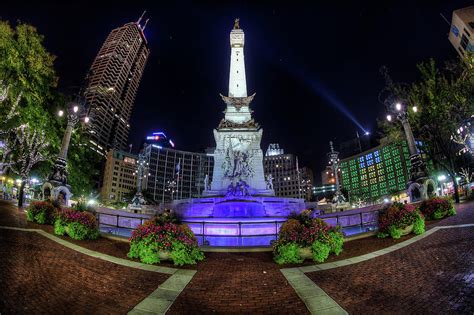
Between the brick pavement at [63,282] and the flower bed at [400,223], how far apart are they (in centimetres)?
1070

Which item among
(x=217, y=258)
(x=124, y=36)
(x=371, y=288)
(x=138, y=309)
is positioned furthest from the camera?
(x=124, y=36)

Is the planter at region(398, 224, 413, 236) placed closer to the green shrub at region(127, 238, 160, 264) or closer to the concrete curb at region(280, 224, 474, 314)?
the concrete curb at region(280, 224, 474, 314)

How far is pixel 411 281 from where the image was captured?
6289mm

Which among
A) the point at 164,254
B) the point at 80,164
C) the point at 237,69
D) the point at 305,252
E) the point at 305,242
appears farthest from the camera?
the point at 237,69

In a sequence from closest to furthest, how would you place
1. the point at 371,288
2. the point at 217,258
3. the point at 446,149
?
the point at 371,288, the point at 217,258, the point at 446,149

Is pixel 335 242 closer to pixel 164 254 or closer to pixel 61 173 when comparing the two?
pixel 164 254

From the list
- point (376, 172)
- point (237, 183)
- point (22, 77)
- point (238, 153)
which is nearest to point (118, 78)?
point (22, 77)

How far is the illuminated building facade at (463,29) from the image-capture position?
4931 centimetres

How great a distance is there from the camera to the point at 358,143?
167m

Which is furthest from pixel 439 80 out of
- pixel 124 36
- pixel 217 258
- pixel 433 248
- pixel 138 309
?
pixel 124 36

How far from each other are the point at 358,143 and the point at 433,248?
17732 cm

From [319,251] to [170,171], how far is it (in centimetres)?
15628

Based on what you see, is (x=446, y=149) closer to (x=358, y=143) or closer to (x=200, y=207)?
(x=200, y=207)

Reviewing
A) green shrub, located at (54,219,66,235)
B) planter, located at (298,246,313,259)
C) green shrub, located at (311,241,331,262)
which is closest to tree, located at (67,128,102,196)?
green shrub, located at (54,219,66,235)
